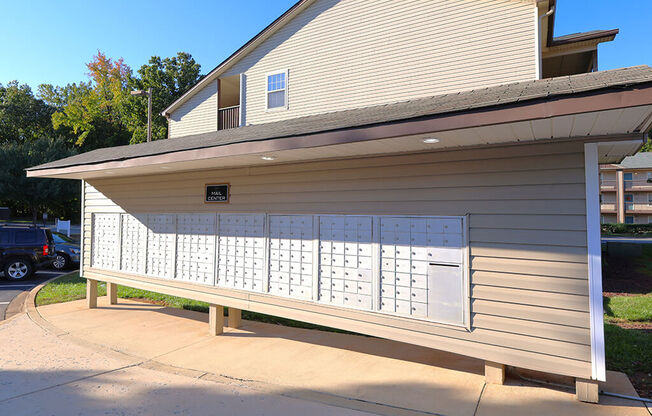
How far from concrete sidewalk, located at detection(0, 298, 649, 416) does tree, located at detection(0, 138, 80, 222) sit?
2758 cm

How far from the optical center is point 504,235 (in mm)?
4051

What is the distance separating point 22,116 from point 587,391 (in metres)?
Answer: 55.5

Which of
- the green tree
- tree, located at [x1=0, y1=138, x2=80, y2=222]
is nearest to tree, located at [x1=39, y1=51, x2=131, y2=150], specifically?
the green tree

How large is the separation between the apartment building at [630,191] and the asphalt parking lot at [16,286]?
41.7m

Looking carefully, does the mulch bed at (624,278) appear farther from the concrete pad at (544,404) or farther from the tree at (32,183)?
the tree at (32,183)

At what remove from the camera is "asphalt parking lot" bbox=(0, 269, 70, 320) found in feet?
29.0

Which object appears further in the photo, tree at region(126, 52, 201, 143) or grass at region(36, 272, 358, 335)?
tree at region(126, 52, 201, 143)

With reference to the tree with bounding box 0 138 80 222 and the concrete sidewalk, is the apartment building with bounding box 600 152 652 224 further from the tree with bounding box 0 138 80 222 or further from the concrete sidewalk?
the tree with bounding box 0 138 80 222

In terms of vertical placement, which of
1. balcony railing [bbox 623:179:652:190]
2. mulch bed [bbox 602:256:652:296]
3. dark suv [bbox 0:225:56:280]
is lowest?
mulch bed [bbox 602:256:652:296]

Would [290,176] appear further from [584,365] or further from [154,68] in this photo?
[154,68]

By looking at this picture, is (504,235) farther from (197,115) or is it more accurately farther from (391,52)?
(197,115)

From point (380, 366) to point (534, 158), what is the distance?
3.15 metres

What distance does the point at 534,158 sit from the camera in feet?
12.8

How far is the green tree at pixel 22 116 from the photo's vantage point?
42.1 m
